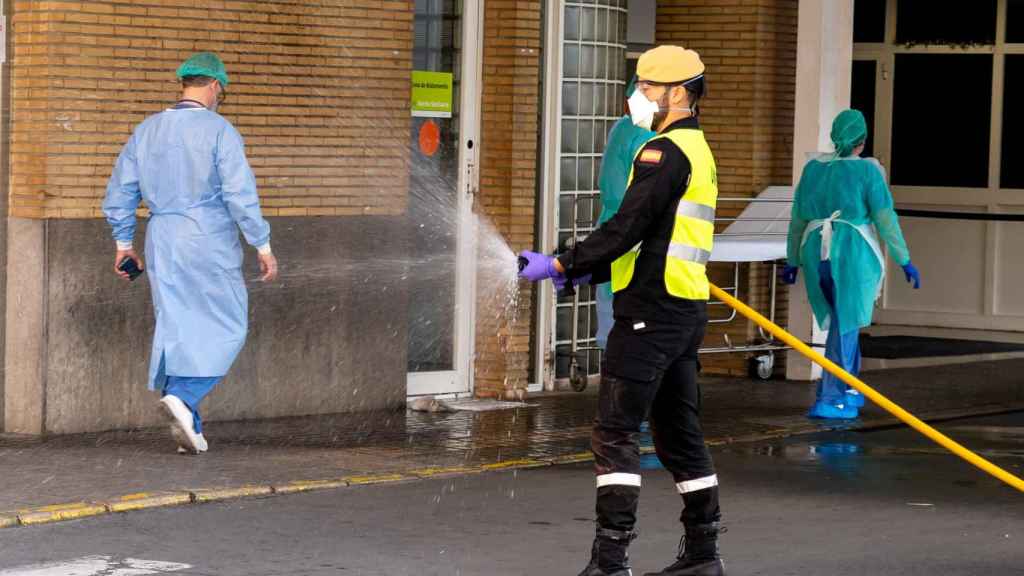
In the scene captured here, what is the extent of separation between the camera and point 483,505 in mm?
9438

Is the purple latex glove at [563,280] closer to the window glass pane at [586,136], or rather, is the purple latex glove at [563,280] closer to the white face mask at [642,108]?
the white face mask at [642,108]

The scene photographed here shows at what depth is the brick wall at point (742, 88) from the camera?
50.7ft

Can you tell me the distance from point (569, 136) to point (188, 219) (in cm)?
431

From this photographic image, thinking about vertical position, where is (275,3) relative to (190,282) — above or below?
above

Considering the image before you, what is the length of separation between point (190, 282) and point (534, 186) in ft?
12.6

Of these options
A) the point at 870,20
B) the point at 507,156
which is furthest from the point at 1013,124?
the point at 507,156

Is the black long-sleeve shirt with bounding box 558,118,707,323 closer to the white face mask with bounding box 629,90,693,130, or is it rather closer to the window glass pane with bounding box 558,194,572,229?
the white face mask with bounding box 629,90,693,130

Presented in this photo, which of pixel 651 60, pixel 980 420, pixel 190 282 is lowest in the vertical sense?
pixel 980 420

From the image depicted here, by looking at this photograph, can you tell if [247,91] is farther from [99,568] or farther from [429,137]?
[99,568]

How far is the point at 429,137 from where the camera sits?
43.9ft

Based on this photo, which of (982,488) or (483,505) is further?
(982,488)

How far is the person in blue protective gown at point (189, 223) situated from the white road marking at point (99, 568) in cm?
262

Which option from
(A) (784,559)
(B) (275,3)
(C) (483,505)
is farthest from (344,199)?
(A) (784,559)

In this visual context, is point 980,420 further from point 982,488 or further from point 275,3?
point 275,3
